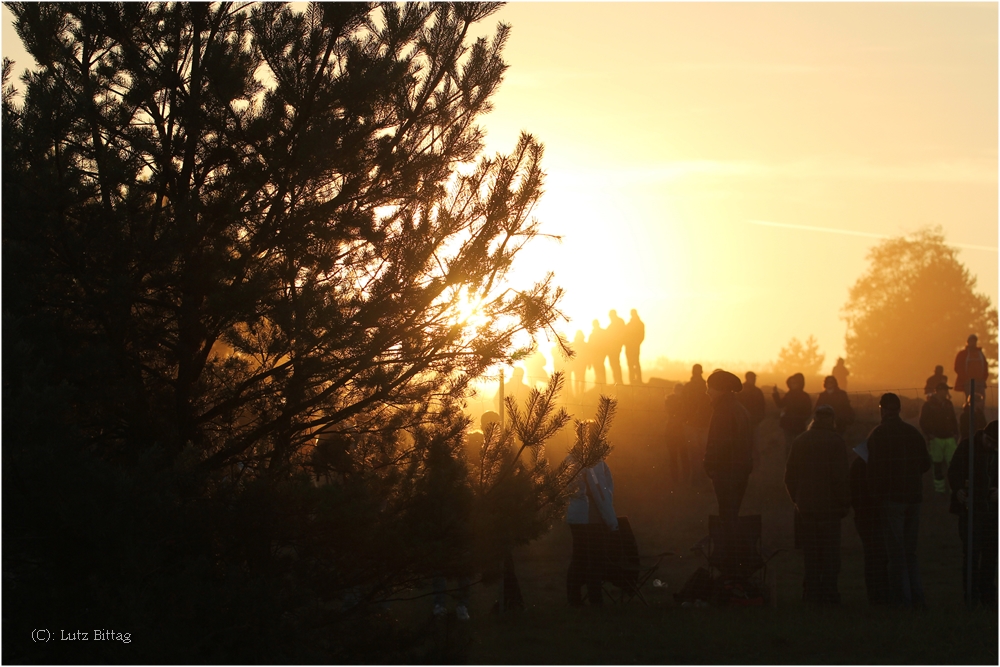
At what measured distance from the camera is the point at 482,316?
664cm

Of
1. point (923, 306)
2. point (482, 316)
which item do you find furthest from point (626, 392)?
point (923, 306)

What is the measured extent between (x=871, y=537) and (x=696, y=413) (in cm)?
544

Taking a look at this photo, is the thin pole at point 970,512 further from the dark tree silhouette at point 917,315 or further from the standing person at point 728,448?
the dark tree silhouette at point 917,315

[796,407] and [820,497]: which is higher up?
[796,407]

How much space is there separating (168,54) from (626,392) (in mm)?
15979

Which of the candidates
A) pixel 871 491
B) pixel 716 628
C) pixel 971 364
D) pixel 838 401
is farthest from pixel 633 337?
pixel 716 628

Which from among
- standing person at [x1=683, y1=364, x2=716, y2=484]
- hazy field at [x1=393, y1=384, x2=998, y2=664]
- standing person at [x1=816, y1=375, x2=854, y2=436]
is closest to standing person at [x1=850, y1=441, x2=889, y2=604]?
hazy field at [x1=393, y1=384, x2=998, y2=664]

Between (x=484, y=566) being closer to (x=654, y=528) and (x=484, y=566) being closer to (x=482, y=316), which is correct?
(x=482, y=316)

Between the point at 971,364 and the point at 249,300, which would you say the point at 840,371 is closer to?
the point at 971,364

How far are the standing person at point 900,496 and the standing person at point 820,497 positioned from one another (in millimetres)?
318

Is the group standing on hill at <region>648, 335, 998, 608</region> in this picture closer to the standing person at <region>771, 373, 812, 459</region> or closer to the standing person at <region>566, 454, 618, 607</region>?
the standing person at <region>566, 454, 618, 607</region>

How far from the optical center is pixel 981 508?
8656 millimetres

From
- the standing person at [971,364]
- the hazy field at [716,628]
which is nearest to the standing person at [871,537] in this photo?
the hazy field at [716,628]

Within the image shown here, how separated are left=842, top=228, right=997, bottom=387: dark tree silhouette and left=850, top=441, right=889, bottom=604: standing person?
5124 cm
